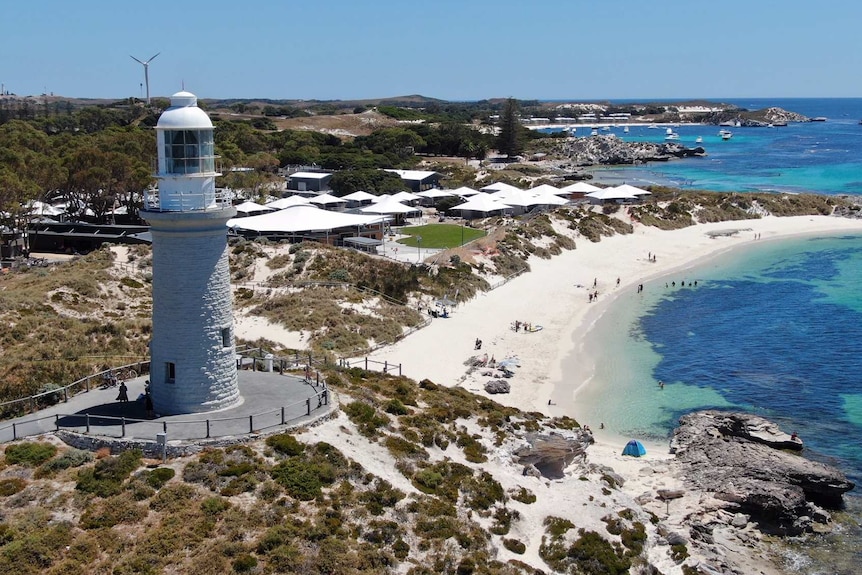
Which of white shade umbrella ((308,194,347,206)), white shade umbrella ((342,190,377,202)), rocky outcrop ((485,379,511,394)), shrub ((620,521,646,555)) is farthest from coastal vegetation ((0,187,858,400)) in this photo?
shrub ((620,521,646,555))

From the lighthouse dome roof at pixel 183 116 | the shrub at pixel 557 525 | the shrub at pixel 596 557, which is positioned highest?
the lighthouse dome roof at pixel 183 116

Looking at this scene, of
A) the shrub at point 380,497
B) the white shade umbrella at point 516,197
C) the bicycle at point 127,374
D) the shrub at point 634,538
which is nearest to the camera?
the shrub at point 380,497

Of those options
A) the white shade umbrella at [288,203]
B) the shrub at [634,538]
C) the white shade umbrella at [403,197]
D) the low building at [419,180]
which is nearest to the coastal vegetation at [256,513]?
the shrub at [634,538]

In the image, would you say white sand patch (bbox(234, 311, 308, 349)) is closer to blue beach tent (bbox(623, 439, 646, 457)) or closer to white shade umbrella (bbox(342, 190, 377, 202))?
blue beach tent (bbox(623, 439, 646, 457))

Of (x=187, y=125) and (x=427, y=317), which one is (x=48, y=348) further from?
(x=427, y=317)

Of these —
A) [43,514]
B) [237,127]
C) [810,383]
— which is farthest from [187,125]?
[237,127]

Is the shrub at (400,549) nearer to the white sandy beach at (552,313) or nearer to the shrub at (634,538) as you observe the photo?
the shrub at (634,538)

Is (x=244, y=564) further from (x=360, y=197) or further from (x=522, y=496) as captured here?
(x=360, y=197)
